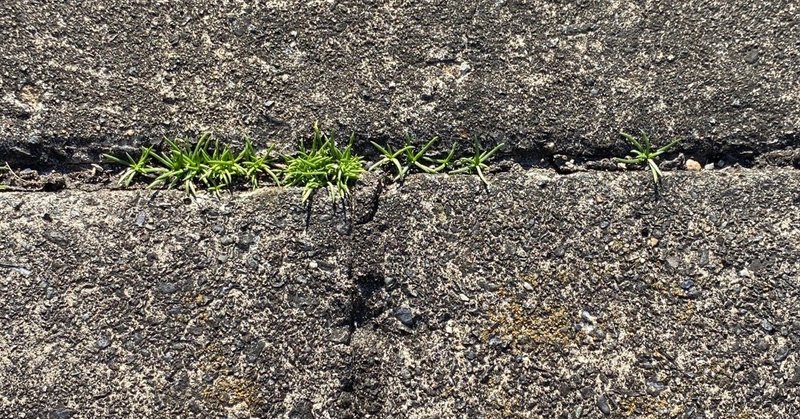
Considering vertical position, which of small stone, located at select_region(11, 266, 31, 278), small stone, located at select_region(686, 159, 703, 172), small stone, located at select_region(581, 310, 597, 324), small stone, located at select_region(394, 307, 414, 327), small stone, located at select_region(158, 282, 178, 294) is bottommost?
small stone, located at select_region(581, 310, 597, 324)

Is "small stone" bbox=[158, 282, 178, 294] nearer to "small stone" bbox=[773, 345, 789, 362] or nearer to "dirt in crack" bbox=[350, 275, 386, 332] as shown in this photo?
"dirt in crack" bbox=[350, 275, 386, 332]

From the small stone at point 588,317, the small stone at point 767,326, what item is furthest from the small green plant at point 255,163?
the small stone at point 767,326

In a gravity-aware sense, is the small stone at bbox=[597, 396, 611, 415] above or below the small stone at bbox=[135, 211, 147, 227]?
below

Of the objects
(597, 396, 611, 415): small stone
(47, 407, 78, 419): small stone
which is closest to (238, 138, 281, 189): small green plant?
(47, 407, 78, 419): small stone

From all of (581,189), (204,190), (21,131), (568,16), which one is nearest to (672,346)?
(581,189)

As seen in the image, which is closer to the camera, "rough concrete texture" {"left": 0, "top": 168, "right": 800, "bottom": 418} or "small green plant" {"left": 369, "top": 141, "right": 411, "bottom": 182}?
"rough concrete texture" {"left": 0, "top": 168, "right": 800, "bottom": 418}

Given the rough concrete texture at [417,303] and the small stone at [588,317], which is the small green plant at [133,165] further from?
the small stone at [588,317]

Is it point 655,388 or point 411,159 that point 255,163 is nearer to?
point 411,159

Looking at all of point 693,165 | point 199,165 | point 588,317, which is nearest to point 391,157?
point 199,165
